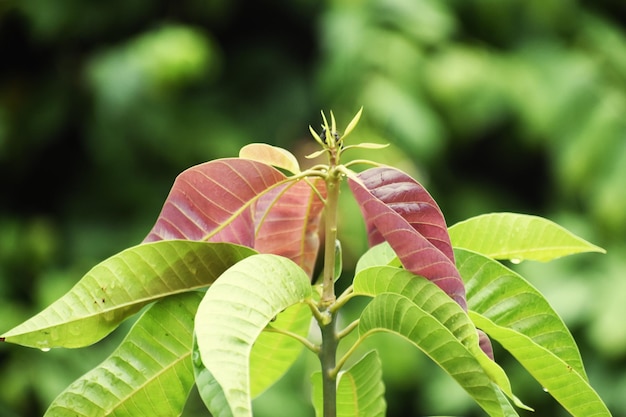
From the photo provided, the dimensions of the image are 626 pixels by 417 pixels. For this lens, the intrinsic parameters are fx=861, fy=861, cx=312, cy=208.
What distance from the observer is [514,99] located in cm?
203

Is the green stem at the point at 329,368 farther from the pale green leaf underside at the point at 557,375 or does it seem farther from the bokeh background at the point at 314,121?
the bokeh background at the point at 314,121

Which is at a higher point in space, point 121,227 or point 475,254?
point 121,227

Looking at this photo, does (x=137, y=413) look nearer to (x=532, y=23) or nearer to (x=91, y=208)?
(x=91, y=208)

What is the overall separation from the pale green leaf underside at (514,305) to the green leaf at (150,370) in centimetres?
13

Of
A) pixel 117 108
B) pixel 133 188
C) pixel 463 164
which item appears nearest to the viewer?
pixel 117 108

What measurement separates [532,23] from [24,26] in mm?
1309

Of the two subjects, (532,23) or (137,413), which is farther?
(532,23)

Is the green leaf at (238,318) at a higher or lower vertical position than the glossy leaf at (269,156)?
lower

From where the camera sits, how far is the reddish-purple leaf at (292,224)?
1.50 feet

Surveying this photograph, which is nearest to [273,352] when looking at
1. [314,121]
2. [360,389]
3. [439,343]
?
[360,389]

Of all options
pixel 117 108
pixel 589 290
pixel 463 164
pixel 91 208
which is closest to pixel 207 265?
pixel 589 290

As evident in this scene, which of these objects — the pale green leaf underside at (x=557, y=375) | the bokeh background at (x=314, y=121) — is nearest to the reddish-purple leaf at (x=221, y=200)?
the pale green leaf underside at (x=557, y=375)

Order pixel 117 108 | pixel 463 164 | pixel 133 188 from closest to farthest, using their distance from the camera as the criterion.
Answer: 1. pixel 117 108
2. pixel 133 188
3. pixel 463 164

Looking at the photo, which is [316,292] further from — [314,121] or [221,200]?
[314,121]
